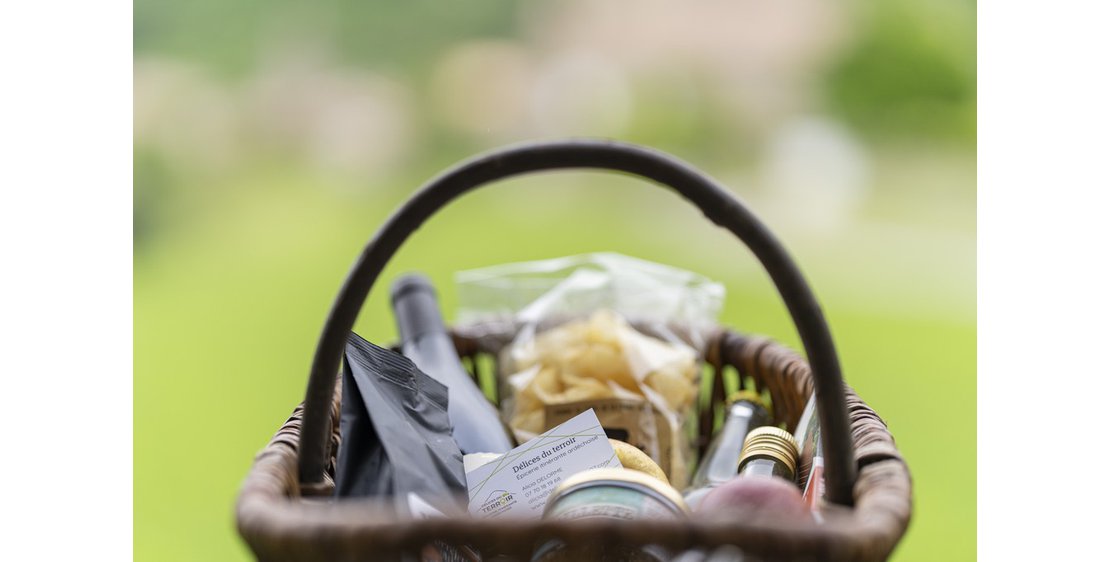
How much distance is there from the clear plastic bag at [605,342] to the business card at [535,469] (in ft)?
0.58

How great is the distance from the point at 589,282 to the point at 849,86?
1.63 metres

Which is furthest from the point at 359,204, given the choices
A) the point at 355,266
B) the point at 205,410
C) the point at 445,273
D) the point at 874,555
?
the point at 874,555

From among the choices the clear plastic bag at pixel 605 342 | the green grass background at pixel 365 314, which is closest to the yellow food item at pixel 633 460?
the clear plastic bag at pixel 605 342

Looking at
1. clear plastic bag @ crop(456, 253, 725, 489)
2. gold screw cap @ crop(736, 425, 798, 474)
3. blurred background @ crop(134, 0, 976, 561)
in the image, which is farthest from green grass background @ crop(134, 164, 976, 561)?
gold screw cap @ crop(736, 425, 798, 474)

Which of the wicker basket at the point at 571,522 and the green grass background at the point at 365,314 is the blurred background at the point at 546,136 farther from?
the wicker basket at the point at 571,522

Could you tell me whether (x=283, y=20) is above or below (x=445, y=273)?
above

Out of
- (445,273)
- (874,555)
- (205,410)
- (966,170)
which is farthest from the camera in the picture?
(966,170)

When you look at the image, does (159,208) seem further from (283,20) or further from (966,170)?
(966,170)

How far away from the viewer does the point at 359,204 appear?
2.40 metres

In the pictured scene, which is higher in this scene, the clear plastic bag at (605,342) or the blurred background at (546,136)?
the blurred background at (546,136)

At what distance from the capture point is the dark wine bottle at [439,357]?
791mm

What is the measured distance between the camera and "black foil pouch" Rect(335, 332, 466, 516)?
0.50 metres

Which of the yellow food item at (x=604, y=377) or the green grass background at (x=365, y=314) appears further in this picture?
the green grass background at (x=365, y=314)

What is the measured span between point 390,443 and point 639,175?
0.70 feet
